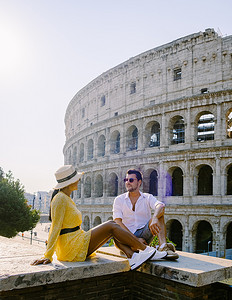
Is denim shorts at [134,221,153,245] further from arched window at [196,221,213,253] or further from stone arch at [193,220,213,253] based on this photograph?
arched window at [196,221,213,253]

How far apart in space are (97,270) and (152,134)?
852 inches

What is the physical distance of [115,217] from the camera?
4.43 metres

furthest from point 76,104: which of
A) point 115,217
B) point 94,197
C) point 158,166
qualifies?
point 115,217

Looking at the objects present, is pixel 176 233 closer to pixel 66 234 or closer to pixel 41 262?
pixel 66 234

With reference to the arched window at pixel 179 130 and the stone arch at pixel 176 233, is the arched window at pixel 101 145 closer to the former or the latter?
the arched window at pixel 179 130

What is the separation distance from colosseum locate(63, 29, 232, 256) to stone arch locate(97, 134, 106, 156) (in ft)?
0.30

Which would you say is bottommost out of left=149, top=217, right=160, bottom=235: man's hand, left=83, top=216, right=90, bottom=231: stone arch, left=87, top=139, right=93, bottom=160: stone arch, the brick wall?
left=83, top=216, right=90, bottom=231: stone arch

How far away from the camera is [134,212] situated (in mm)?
4469

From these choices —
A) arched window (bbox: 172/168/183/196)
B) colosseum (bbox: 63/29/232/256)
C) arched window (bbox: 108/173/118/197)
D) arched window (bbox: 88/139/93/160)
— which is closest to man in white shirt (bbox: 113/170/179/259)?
colosseum (bbox: 63/29/232/256)

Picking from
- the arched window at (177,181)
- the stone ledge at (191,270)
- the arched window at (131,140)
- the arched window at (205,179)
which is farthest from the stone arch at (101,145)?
the stone ledge at (191,270)

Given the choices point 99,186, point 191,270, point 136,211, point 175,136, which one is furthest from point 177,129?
point 191,270

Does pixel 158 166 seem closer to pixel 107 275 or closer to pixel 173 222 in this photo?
pixel 173 222

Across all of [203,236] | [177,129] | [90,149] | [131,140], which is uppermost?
[177,129]

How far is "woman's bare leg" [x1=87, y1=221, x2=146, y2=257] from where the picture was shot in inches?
145
